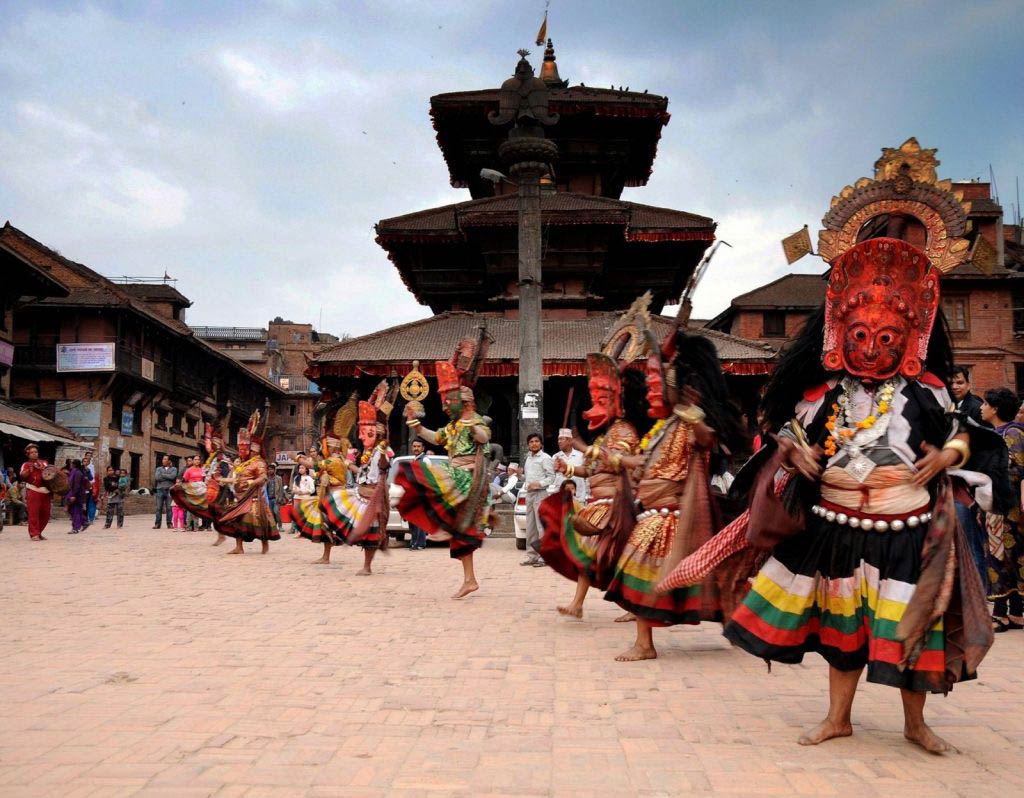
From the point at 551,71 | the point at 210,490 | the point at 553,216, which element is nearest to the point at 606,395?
the point at 210,490

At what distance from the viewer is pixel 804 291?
4316 centimetres

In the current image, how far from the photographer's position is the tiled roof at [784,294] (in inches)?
1639

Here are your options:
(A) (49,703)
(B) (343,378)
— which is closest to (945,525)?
(A) (49,703)

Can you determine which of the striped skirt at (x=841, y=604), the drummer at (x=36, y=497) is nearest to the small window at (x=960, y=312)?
the drummer at (x=36, y=497)

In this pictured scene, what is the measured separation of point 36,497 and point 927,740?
18.9 meters

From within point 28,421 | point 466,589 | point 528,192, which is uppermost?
point 528,192

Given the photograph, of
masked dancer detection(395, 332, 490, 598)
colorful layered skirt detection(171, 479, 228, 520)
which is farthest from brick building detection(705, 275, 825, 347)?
masked dancer detection(395, 332, 490, 598)

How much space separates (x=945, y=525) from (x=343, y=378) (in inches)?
858

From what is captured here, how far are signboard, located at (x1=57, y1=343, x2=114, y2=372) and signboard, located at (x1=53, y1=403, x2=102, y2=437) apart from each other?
147 cm

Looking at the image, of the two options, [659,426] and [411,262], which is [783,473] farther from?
[411,262]

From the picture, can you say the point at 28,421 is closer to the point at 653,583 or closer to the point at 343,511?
the point at 343,511

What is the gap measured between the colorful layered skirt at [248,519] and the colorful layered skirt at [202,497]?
A: 54 centimetres

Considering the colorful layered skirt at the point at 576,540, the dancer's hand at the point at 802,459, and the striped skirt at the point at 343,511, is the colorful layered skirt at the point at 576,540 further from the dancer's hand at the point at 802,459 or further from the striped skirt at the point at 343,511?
the striped skirt at the point at 343,511

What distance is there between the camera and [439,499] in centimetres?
898
